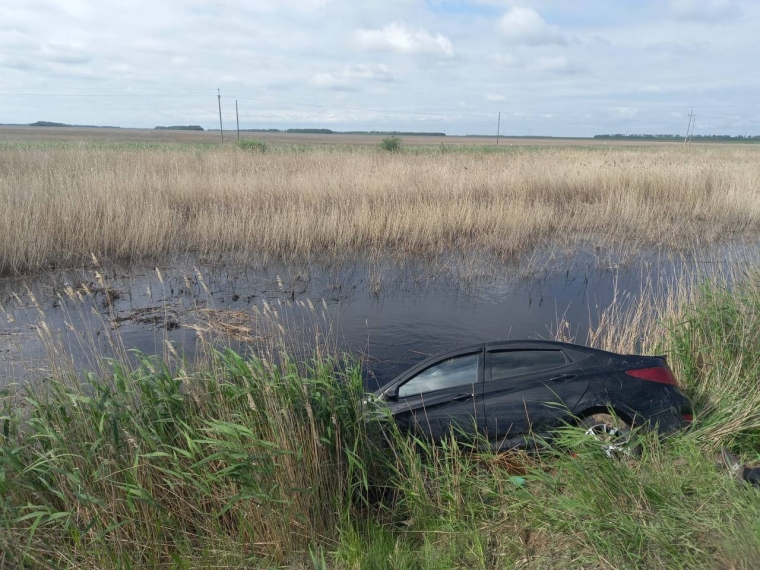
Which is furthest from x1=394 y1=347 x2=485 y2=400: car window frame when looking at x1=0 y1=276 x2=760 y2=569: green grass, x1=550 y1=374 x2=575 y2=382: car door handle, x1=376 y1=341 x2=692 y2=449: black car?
x1=550 y1=374 x2=575 y2=382: car door handle

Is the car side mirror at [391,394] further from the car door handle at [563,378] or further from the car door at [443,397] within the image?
the car door handle at [563,378]

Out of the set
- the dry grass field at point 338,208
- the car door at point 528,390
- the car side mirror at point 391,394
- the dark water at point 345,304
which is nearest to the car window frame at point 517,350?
the car door at point 528,390

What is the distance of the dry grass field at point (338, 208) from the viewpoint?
36.4 ft

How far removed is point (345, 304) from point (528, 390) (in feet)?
17.3

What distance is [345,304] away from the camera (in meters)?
8.93

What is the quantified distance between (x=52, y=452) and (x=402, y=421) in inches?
95.6

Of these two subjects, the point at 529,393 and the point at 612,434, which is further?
the point at 529,393

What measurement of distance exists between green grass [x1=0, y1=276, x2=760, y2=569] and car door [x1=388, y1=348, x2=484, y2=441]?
0.64 ft

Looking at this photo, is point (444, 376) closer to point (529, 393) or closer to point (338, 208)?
point (529, 393)

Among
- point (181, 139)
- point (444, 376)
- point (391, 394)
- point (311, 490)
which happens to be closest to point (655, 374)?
point (444, 376)

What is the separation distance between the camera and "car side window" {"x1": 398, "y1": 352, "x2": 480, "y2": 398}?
4230mm

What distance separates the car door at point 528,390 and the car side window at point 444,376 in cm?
14

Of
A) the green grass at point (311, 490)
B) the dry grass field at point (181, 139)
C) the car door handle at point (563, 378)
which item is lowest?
the green grass at point (311, 490)

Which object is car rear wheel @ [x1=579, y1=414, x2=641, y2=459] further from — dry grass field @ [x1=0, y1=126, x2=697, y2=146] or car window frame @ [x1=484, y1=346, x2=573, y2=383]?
dry grass field @ [x1=0, y1=126, x2=697, y2=146]
